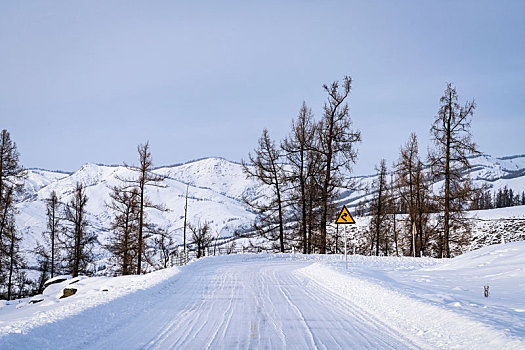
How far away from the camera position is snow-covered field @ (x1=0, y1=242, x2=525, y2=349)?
577 cm

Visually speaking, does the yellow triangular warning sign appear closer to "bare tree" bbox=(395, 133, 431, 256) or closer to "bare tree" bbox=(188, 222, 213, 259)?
"bare tree" bbox=(395, 133, 431, 256)

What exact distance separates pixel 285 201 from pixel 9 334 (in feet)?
85.2

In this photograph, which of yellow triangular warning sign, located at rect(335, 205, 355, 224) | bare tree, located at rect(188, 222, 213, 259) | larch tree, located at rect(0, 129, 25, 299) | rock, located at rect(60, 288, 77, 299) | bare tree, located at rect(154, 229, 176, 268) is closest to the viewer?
yellow triangular warning sign, located at rect(335, 205, 355, 224)

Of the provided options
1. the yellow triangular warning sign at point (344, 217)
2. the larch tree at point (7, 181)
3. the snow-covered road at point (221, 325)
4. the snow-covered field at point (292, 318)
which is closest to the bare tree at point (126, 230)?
the larch tree at point (7, 181)

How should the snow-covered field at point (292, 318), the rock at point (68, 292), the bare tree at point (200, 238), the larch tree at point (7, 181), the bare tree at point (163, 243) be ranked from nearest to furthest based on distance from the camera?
the snow-covered field at point (292, 318)
the rock at point (68, 292)
the larch tree at point (7, 181)
the bare tree at point (163, 243)
the bare tree at point (200, 238)

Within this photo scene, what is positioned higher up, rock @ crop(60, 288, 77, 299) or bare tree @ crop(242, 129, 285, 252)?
bare tree @ crop(242, 129, 285, 252)

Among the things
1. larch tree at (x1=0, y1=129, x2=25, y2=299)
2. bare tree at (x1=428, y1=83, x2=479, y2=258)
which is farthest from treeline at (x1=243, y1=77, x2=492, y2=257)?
larch tree at (x1=0, y1=129, x2=25, y2=299)

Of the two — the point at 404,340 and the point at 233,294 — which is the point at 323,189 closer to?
the point at 233,294

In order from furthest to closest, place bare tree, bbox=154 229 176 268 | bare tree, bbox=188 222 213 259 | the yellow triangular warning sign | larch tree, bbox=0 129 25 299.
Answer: bare tree, bbox=188 222 213 259, bare tree, bbox=154 229 176 268, larch tree, bbox=0 129 25 299, the yellow triangular warning sign

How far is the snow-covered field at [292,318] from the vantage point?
5.77 metres

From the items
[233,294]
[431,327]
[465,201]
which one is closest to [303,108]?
[465,201]

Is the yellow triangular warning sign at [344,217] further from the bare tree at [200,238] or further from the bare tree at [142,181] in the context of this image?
the bare tree at [200,238]

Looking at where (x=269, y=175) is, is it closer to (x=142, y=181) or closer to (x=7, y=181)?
(x=142, y=181)

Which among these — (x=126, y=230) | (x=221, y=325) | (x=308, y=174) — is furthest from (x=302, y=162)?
(x=221, y=325)
